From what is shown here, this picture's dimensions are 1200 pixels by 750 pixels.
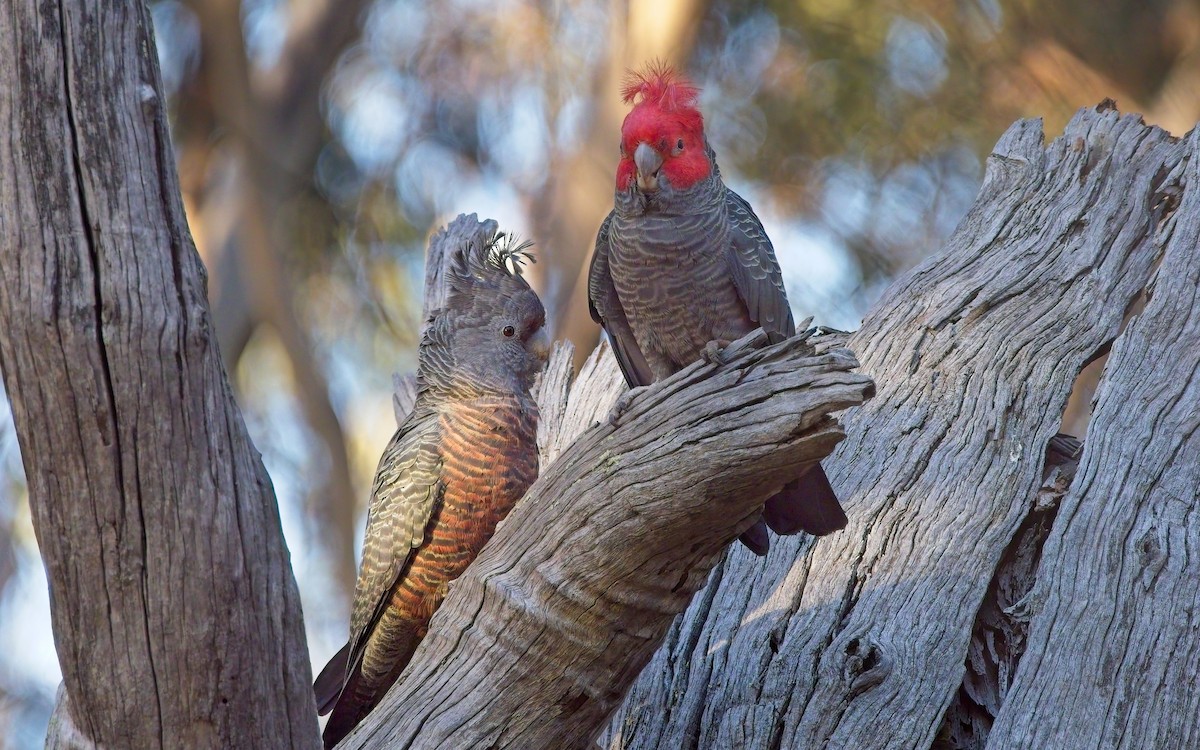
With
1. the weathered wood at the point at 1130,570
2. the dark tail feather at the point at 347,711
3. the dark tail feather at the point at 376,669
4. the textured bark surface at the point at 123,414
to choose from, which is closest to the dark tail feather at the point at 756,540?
the weathered wood at the point at 1130,570

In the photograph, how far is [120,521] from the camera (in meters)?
2.32

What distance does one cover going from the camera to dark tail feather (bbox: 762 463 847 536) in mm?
3334

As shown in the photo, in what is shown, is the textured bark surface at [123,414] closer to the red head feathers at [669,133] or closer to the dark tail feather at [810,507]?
the dark tail feather at [810,507]

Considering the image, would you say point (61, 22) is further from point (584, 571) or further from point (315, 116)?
point (315, 116)

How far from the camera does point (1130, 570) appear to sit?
138 inches

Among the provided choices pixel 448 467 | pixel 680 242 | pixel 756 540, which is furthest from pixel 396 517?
pixel 680 242

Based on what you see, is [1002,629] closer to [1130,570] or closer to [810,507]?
[1130,570]

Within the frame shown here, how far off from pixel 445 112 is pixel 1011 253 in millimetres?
6690

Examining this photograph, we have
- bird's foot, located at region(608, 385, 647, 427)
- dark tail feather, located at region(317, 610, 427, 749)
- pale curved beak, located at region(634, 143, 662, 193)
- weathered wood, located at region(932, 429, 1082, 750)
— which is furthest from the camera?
dark tail feather, located at region(317, 610, 427, 749)

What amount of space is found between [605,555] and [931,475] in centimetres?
209

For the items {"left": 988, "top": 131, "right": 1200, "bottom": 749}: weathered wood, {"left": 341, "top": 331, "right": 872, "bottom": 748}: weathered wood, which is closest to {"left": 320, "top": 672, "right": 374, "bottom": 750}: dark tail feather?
{"left": 341, "top": 331, "right": 872, "bottom": 748}: weathered wood

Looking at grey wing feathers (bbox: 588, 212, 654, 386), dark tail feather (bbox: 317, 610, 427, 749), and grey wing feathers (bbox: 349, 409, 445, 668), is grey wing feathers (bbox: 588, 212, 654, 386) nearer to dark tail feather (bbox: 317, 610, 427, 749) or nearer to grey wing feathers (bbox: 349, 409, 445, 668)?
grey wing feathers (bbox: 349, 409, 445, 668)

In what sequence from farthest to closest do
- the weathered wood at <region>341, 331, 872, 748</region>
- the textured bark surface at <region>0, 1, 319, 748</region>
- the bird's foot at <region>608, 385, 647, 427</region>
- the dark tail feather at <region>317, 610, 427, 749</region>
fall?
the dark tail feather at <region>317, 610, 427, 749</region> < the bird's foot at <region>608, 385, 647, 427</region> < the weathered wood at <region>341, 331, 872, 748</region> < the textured bark surface at <region>0, 1, 319, 748</region>

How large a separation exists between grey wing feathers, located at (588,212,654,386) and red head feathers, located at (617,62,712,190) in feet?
1.24
